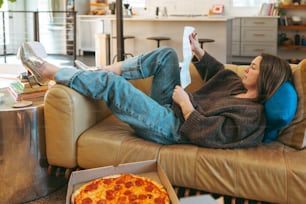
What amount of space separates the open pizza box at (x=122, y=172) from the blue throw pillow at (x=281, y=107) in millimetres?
469

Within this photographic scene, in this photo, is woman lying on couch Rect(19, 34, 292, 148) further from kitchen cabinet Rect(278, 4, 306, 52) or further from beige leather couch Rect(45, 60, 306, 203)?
kitchen cabinet Rect(278, 4, 306, 52)

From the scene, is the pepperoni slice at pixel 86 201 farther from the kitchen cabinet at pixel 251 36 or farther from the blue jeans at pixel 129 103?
the kitchen cabinet at pixel 251 36

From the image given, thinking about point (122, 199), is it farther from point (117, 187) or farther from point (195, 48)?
point (195, 48)

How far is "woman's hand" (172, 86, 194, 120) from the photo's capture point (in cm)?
142

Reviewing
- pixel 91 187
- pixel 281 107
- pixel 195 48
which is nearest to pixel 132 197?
pixel 91 187

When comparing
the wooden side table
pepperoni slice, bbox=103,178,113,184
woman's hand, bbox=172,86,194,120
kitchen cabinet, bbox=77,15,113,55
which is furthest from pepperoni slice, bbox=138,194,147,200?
kitchen cabinet, bbox=77,15,113,55

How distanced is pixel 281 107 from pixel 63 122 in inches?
31.6

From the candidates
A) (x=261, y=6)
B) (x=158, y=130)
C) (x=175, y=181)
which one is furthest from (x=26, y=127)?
(x=261, y=6)

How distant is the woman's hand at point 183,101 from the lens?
1.42 meters

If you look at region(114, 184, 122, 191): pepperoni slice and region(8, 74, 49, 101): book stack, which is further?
region(8, 74, 49, 101): book stack

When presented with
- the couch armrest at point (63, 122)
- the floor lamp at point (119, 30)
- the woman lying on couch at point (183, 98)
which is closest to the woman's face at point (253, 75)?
the woman lying on couch at point (183, 98)

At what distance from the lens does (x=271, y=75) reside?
55.7 inches

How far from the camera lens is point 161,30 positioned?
395cm

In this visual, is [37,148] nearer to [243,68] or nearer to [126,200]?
[126,200]
